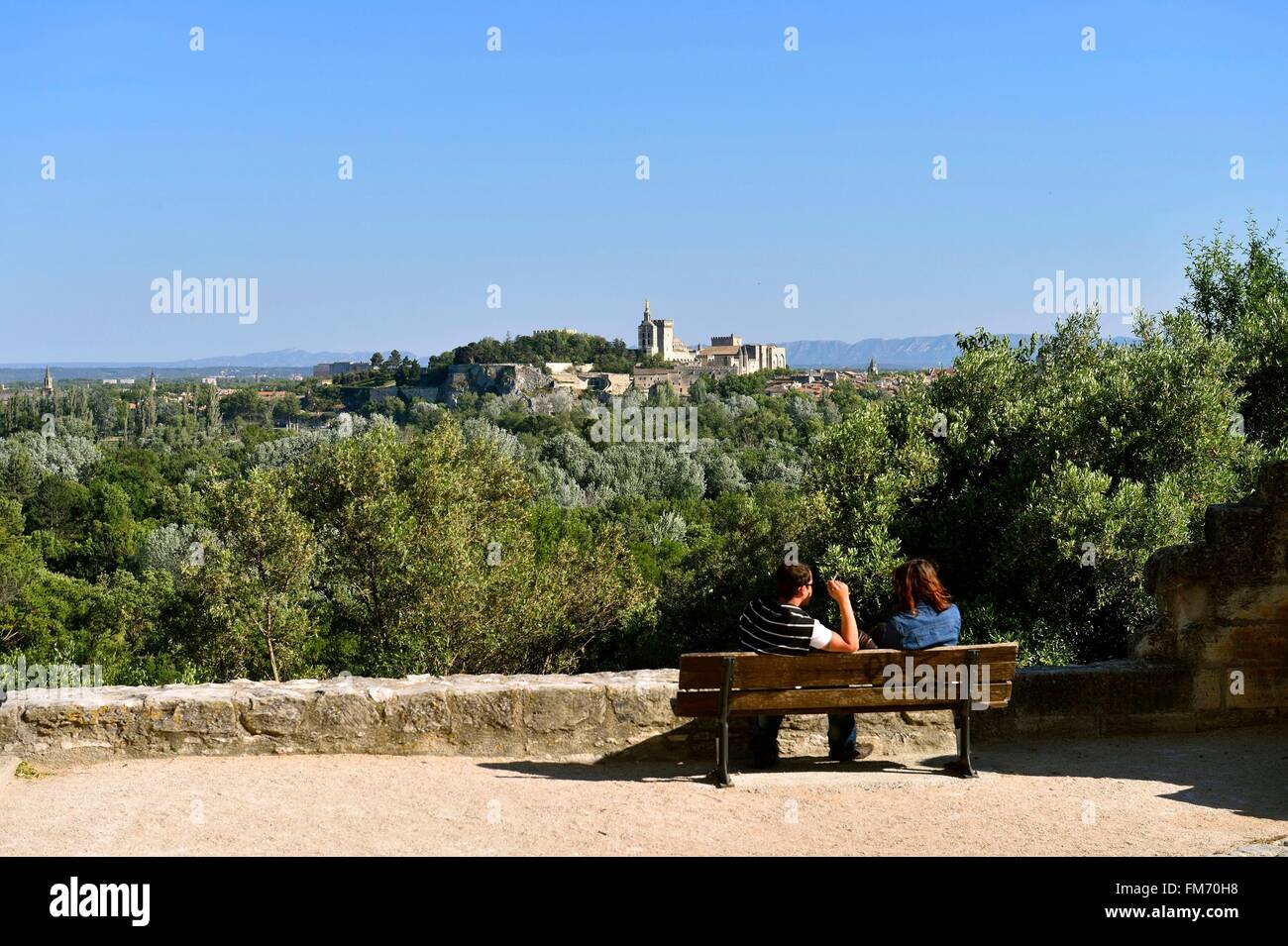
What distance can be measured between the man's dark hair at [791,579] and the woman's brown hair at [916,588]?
56 centimetres

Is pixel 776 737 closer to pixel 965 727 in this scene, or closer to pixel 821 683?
pixel 821 683

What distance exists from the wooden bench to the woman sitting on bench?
239 millimetres

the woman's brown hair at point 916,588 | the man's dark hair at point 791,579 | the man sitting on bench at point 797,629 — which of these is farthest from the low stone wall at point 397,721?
the man's dark hair at point 791,579

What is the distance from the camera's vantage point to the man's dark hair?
6.39m

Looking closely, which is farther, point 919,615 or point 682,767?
point 682,767

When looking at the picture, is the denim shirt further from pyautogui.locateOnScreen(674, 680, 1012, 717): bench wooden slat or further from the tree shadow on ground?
the tree shadow on ground

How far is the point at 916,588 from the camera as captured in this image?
21.7 feet

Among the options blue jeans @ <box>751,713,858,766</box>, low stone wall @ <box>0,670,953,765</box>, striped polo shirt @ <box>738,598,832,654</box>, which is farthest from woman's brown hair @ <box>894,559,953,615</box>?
low stone wall @ <box>0,670,953,765</box>

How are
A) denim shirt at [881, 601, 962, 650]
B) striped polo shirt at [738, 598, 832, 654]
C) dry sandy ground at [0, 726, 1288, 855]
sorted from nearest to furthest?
dry sandy ground at [0, 726, 1288, 855] < striped polo shirt at [738, 598, 832, 654] < denim shirt at [881, 601, 962, 650]

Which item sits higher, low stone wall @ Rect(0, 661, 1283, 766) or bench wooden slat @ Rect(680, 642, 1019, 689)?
bench wooden slat @ Rect(680, 642, 1019, 689)

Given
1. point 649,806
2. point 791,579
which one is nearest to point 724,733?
point 649,806

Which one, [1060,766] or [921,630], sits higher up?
[921,630]

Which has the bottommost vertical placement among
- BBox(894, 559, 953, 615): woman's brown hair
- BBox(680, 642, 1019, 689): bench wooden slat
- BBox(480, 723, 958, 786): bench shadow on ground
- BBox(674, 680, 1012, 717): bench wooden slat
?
BBox(480, 723, 958, 786): bench shadow on ground

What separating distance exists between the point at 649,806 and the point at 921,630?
182 centimetres
